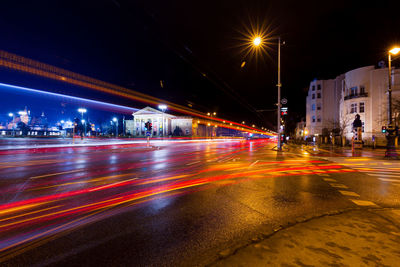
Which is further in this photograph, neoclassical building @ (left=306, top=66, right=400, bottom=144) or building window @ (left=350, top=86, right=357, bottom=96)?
building window @ (left=350, top=86, right=357, bottom=96)

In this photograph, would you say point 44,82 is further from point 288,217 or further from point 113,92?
point 288,217

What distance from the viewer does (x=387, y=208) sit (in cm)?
465

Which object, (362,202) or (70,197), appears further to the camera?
(70,197)

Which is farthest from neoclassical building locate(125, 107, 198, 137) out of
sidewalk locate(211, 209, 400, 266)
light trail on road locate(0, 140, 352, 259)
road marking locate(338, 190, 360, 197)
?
sidewalk locate(211, 209, 400, 266)

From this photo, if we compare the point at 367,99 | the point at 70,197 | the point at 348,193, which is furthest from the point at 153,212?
the point at 367,99

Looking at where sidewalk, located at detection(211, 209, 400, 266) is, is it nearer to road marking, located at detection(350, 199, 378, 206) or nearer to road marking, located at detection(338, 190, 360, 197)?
road marking, located at detection(350, 199, 378, 206)

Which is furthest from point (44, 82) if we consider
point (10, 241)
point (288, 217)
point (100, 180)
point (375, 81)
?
point (375, 81)

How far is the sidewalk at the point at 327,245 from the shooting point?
2514 mm

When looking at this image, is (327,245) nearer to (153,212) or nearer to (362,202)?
(362,202)

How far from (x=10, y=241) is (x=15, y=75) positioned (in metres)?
45.4

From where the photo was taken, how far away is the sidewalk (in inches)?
99.0

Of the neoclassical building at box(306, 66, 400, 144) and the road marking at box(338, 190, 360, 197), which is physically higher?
the neoclassical building at box(306, 66, 400, 144)

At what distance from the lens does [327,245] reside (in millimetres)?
2908

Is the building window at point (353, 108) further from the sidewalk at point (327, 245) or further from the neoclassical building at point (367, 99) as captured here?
the sidewalk at point (327, 245)
